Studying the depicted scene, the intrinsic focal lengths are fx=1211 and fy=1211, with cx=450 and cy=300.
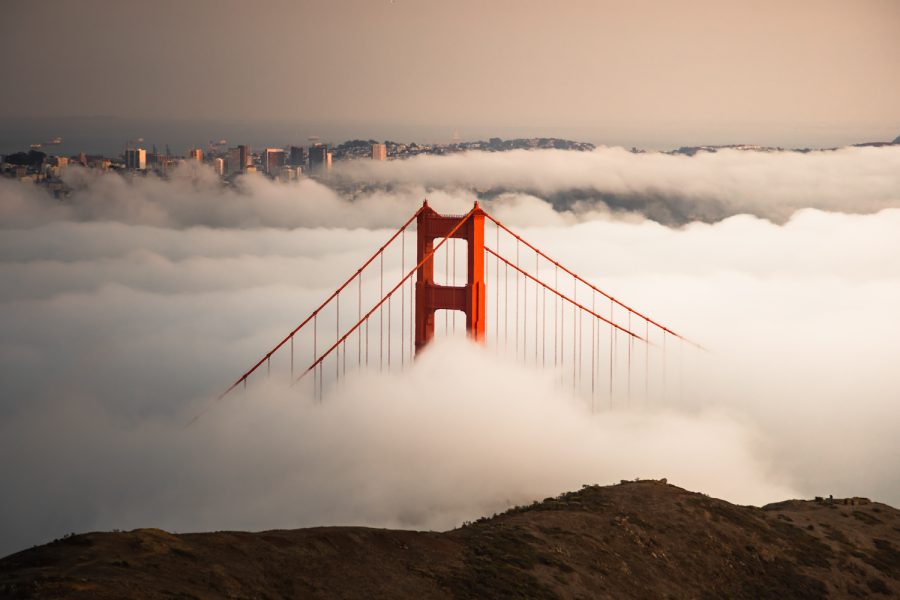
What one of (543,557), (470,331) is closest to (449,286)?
(470,331)

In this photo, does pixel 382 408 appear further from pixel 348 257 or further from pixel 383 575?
pixel 348 257

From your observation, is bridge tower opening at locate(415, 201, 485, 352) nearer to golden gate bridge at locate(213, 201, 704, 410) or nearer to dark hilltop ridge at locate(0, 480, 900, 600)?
golden gate bridge at locate(213, 201, 704, 410)

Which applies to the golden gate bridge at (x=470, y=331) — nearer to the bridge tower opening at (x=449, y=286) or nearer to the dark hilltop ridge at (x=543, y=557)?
the bridge tower opening at (x=449, y=286)

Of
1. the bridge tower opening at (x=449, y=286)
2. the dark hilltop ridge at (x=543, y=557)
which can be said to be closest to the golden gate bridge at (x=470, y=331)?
the bridge tower opening at (x=449, y=286)

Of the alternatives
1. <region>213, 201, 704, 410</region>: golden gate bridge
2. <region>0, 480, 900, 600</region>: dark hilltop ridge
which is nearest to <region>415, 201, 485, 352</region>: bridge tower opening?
<region>213, 201, 704, 410</region>: golden gate bridge

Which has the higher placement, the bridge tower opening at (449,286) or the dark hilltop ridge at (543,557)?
the bridge tower opening at (449,286)
